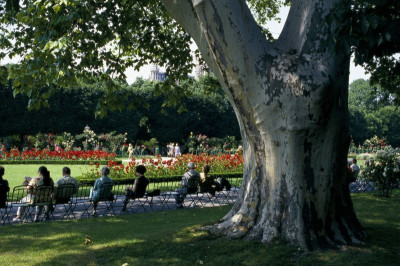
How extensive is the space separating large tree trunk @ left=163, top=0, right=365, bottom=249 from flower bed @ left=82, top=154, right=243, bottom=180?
8125 millimetres

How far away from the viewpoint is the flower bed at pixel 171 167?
1416 centimetres

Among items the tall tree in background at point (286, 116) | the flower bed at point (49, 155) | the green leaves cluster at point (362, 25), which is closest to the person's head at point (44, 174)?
the tall tree in background at point (286, 116)

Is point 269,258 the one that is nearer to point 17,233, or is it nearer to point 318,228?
point 318,228

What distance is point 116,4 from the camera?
418 inches

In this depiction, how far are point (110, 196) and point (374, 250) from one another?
574cm

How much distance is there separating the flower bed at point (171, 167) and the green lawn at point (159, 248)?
604 centimetres

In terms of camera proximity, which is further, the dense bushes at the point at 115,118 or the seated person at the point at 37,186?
the dense bushes at the point at 115,118

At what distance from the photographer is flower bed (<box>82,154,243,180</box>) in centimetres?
1416

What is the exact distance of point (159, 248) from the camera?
5.39 metres

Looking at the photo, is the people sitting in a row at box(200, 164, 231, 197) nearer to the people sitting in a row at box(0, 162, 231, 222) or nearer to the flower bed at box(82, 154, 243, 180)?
the people sitting in a row at box(0, 162, 231, 222)

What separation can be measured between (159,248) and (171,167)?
32.7 ft

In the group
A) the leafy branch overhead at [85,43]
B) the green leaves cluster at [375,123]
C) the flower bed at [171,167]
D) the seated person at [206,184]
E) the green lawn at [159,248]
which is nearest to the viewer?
the green lawn at [159,248]

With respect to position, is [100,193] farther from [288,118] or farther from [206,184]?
[288,118]

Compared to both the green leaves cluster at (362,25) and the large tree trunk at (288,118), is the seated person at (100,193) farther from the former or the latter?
the green leaves cluster at (362,25)
